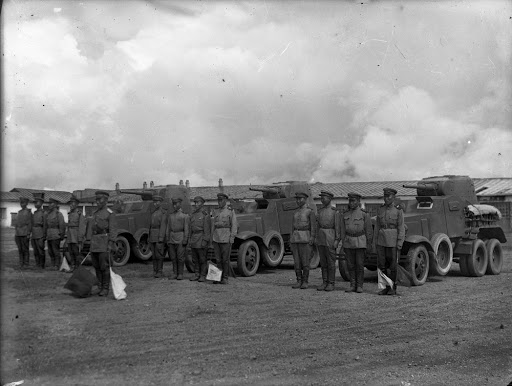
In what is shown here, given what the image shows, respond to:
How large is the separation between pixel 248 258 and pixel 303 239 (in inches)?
99.1

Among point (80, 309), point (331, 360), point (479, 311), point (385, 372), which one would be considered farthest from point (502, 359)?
point (80, 309)

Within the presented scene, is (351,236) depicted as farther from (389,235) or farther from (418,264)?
(418,264)

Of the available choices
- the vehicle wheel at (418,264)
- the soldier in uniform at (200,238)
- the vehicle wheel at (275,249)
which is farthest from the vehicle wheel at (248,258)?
the vehicle wheel at (418,264)

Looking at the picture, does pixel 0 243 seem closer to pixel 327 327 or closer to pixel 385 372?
pixel 385 372

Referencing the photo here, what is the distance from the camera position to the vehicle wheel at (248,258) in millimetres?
12031

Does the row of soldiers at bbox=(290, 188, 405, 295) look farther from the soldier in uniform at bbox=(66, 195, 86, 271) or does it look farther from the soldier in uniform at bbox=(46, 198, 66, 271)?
the soldier in uniform at bbox=(46, 198, 66, 271)

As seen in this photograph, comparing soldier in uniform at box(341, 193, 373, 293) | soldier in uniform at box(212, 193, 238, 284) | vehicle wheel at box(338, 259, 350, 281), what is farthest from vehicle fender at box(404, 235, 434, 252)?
soldier in uniform at box(212, 193, 238, 284)

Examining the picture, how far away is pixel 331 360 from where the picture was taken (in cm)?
550

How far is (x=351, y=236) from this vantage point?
386 inches

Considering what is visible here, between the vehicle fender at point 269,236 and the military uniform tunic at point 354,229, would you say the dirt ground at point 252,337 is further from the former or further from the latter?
the vehicle fender at point 269,236

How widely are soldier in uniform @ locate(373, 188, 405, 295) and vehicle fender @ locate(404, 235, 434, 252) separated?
791 millimetres

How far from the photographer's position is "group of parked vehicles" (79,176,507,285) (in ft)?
36.0

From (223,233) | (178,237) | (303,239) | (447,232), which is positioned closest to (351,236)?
(303,239)

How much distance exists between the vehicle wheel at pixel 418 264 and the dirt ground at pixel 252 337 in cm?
82
